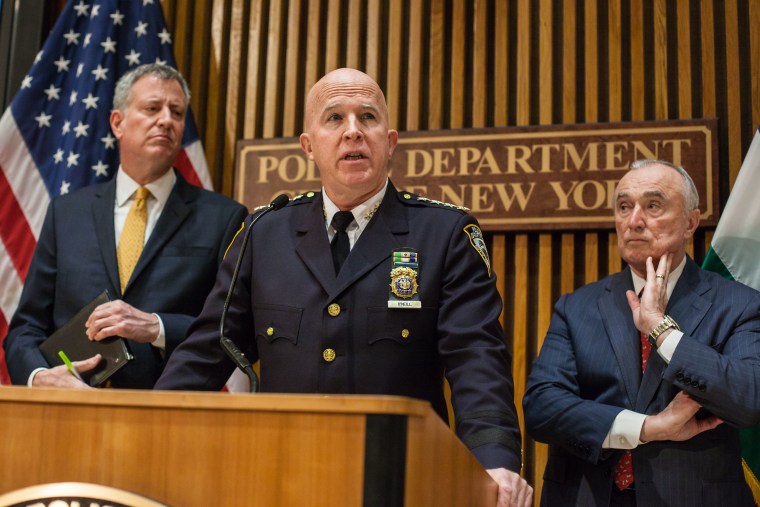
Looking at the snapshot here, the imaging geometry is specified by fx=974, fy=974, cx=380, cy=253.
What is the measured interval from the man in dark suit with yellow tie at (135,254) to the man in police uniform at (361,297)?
0.71m

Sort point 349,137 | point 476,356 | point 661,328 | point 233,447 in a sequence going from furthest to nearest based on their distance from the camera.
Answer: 1. point 661,328
2. point 349,137
3. point 476,356
4. point 233,447

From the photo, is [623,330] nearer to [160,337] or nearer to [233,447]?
[160,337]

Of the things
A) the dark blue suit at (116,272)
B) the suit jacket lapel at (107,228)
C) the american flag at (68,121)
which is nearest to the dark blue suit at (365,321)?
the dark blue suit at (116,272)

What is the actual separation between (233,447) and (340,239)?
1078 millimetres

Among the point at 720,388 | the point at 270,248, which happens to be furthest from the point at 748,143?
the point at 270,248

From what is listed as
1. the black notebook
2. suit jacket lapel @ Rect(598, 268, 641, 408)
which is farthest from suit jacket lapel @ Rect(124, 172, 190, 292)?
suit jacket lapel @ Rect(598, 268, 641, 408)

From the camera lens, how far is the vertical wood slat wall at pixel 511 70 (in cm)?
381

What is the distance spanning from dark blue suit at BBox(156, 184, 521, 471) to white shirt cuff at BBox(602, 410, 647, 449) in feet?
1.86

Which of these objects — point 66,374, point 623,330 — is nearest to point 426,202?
point 623,330

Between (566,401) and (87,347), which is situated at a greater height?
(87,347)

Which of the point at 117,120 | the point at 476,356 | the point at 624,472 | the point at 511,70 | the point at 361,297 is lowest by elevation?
the point at 624,472

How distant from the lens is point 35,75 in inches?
165

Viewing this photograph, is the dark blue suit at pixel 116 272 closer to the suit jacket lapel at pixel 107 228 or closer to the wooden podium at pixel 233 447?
the suit jacket lapel at pixel 107 228

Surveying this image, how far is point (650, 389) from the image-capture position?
9.07ft
